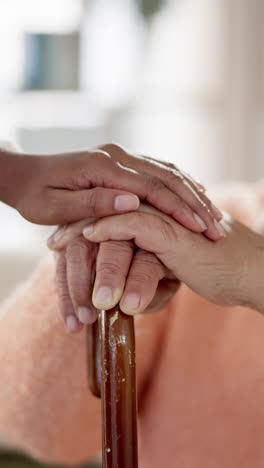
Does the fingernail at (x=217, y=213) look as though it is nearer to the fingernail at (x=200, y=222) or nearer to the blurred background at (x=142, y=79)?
the fingernail at (x=200, y=222)

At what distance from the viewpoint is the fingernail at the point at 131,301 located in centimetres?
67

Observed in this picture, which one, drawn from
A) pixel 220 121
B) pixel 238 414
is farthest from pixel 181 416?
pixel 220 121

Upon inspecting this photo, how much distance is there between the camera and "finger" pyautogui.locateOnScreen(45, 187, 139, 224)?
801 millimetres

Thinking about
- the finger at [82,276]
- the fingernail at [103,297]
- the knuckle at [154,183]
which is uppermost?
the knuckle at [154,183]

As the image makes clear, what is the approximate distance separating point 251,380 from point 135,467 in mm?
403

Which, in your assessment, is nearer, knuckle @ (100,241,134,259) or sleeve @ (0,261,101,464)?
knuckle @ (100,241,134,259)

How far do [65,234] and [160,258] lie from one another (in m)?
0.13

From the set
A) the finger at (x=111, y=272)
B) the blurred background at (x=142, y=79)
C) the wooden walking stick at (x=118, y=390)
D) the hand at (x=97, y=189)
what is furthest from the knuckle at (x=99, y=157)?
the blurred background at (x=142, y=79)

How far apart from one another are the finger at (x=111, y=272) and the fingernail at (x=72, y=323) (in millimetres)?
96

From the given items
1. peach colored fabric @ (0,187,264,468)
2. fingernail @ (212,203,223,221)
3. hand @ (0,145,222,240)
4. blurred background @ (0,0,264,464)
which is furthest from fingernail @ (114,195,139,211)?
blurred background @ (0,0,264,464)

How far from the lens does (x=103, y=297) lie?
67 centimetres

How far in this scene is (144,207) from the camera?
2.72 feet

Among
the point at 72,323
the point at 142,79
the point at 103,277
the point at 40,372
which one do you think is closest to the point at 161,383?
the point at 40,372

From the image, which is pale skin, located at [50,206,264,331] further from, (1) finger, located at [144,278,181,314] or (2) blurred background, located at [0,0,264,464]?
(2) blurred background, located at [0,0,264,464]
